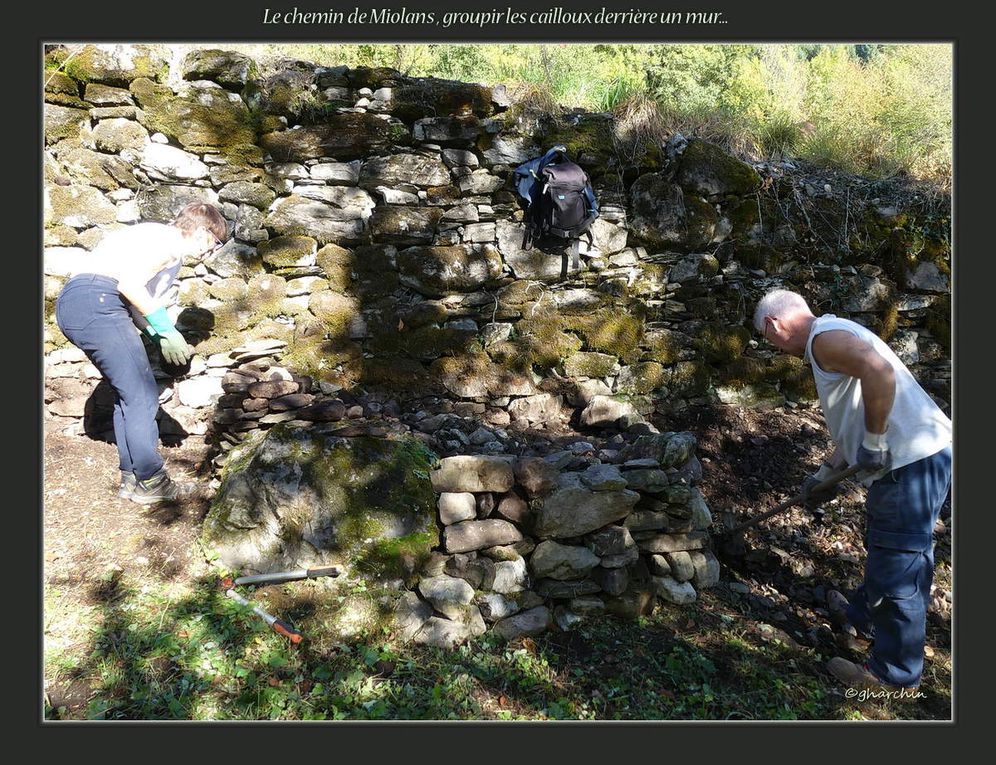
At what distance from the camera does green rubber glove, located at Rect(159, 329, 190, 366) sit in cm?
390

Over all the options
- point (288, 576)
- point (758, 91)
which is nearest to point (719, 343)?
point (758, 91)

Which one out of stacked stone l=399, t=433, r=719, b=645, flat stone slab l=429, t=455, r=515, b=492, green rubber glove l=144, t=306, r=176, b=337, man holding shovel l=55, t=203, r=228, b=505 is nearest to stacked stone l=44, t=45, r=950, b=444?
flat stone slab l=429, t=455, r=515, b=492

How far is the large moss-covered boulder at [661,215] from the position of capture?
17.6 ft

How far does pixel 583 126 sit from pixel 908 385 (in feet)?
11.8

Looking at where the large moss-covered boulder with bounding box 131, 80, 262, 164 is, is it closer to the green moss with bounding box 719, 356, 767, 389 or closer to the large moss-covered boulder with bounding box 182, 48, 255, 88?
the large moss-covered boulder with bounding box 182, 48, 255, 88

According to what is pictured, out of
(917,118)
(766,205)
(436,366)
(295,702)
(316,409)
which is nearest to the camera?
(295,702)

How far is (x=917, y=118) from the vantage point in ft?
20.6

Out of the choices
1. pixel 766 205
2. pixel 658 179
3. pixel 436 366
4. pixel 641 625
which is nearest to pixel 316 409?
pixel 436 366

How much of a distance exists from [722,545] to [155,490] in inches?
152

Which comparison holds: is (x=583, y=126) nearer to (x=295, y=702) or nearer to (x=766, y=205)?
(x=766, y=205)

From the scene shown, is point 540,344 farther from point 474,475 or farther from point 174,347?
point 174,347

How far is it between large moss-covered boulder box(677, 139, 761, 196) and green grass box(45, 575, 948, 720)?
153 inches

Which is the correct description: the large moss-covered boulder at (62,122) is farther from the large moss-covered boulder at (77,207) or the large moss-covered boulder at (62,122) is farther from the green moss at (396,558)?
the green moss at (396,558)

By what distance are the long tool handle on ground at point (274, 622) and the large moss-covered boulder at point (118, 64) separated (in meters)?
4.06
